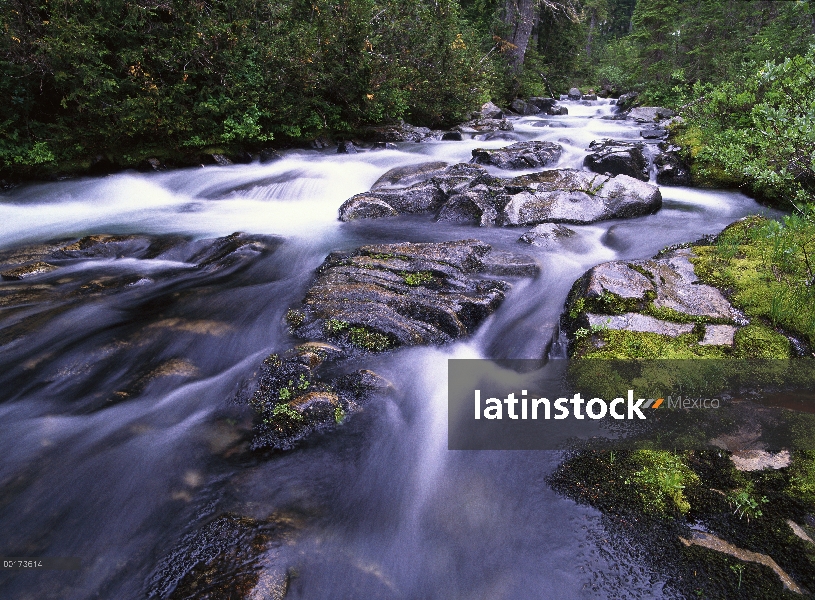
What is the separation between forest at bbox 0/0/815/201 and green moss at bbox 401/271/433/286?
3.48 metres

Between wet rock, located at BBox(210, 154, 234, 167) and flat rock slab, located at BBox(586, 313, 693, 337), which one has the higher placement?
wet rock, located at BBox(210, 154, 234, 167)

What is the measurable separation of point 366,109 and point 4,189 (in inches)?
351

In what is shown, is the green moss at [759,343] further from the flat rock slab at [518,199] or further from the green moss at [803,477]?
the flat rock slab at [518,199]

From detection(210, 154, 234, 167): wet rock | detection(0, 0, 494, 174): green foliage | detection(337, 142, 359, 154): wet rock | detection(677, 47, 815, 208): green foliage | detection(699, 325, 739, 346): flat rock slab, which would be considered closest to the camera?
detection(699, 325, 739, 346): flat rock slab

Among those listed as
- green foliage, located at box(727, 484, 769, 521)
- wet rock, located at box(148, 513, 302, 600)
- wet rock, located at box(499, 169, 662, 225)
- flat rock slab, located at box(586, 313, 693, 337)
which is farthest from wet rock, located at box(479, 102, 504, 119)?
wet rock, located at box(148, 513, 302, 600)

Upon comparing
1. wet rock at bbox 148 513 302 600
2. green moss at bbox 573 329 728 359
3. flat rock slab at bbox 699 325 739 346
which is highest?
flat rock slab at bbox 699 325 739 346

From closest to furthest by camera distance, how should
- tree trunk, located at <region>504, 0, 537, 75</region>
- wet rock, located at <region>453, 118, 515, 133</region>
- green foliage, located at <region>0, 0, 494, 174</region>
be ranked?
1. green foliage, located at <region>0, 0, 494, 174</region>
2. wet rock, located at <region>453, 118, 515, 133</region>
3. tree trunk, located at <region>504, 0, 537, 75</region>

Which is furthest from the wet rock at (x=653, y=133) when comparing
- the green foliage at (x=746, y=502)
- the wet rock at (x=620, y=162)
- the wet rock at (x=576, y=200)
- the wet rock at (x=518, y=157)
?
the green foliage at (x=746, y=502)

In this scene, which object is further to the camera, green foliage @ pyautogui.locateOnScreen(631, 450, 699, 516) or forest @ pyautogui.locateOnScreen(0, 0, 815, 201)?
forest @ pyautogui.locateOnScreen(0, 0, 815, 201)

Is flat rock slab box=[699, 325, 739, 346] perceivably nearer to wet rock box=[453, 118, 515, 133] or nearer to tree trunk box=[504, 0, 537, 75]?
wet rock box=[453, 118, 515, 133]

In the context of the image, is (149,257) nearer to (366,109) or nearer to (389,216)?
(389,216)

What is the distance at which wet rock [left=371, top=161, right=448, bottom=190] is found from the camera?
1033cm

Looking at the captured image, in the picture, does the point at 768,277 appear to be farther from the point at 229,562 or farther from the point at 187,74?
the point at 187,74

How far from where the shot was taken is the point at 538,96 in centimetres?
2544
